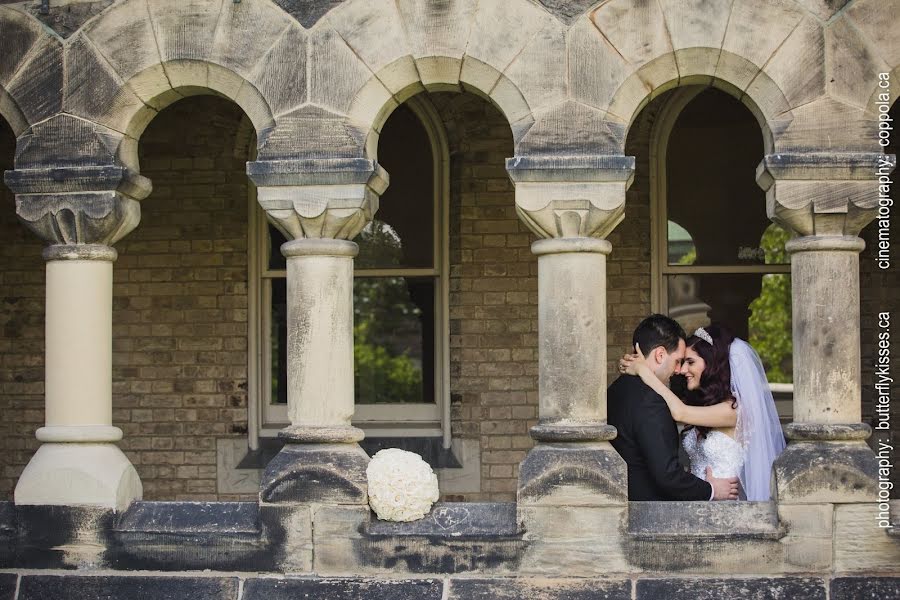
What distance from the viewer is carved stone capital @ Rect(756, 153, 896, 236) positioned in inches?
217

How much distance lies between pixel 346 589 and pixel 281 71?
2458 mm

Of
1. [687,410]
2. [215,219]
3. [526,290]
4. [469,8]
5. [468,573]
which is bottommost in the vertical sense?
[468,573]

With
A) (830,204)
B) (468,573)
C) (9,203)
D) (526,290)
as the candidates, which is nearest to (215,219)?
(9,203)

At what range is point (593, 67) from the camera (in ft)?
18.6

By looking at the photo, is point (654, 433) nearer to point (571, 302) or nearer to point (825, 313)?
point (571, 302)

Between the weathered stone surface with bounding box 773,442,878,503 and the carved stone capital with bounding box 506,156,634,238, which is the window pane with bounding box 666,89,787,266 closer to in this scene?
the carved stone capital with bounding box 506,156,634,238

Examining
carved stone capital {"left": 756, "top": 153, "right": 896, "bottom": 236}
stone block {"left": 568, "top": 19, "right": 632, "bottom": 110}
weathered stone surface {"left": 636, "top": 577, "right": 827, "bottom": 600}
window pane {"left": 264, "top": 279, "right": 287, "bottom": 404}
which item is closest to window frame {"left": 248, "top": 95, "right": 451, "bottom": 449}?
window pane {"left": 264, "top": 279, "right": 287, "bottom": 404}

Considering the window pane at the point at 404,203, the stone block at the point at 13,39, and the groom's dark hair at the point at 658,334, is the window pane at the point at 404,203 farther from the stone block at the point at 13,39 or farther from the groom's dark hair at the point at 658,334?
the stone block at the point at 13,39

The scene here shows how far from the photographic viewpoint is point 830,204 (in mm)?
5516

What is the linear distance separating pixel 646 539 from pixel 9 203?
5017mm

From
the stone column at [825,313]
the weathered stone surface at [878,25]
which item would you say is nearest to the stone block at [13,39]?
the stone column at [825,313]

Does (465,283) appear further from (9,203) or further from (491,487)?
(9,203)

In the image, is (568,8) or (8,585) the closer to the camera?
(568,8)

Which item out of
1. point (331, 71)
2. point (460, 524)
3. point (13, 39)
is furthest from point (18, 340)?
point (460, 524)
